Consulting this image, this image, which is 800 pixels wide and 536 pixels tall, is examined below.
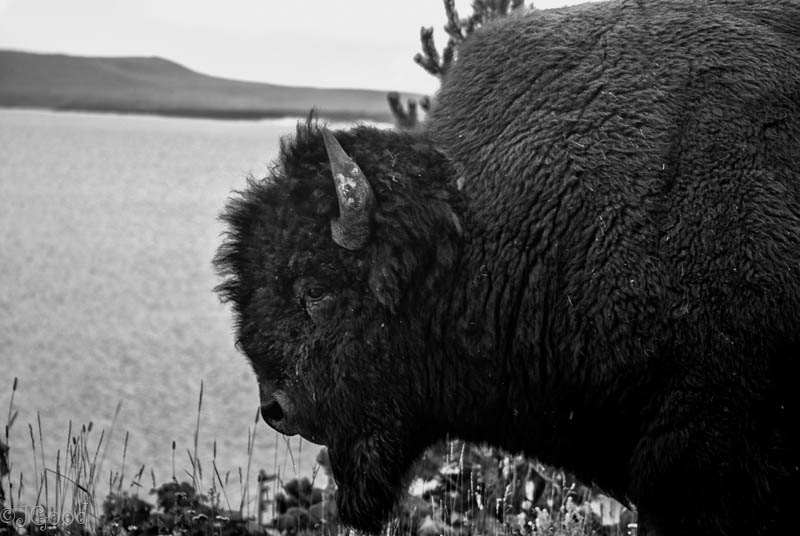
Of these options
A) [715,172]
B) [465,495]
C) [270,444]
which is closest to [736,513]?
[715,172]

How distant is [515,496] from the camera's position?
5.36 meters

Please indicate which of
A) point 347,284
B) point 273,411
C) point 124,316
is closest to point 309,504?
point 273,411

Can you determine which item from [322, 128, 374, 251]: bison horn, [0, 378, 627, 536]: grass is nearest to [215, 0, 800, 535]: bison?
[322, 128, 374, 251]: bison horn

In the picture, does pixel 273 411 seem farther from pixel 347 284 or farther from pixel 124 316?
pixel 124 316

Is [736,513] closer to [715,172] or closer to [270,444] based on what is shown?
[715,172]

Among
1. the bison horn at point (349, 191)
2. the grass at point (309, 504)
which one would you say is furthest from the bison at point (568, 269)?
the grass at point (309, 504)

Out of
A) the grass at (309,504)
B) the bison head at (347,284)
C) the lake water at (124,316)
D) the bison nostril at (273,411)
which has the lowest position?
the lake water at (124,316)

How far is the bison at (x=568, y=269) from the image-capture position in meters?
2.78

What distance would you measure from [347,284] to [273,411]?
532 mm

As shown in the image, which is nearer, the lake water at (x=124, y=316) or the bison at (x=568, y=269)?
the bison at (x=568, y=269)

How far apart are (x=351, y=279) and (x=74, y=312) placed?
1308 centimetres

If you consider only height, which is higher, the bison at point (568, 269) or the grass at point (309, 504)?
the bison at point (568, 269)

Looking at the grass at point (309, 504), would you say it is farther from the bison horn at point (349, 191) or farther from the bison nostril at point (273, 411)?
the bison horn at point (349, 191)

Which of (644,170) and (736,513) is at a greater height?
(644,170)
